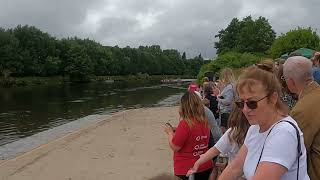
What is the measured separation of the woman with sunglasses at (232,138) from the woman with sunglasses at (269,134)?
47.0 inches

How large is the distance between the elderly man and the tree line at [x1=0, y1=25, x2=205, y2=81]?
8523 cm

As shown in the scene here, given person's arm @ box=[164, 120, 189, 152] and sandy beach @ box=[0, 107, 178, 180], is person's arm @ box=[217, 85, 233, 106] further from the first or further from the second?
person's arm @ box=[164, 120, 189, 152]

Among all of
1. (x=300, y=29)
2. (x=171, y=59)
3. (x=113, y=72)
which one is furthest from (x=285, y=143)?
(x=171, y=59)

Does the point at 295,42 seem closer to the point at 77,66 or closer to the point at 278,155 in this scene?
the point at 278,155

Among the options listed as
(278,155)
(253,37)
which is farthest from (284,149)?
(253,37)

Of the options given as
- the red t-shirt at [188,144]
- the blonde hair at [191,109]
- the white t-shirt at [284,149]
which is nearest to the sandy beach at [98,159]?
the red t-shirt at [188,144]

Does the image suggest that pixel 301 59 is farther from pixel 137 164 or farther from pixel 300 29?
pixel 300 29

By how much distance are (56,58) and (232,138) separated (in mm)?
96850

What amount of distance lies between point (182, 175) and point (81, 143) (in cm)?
1024

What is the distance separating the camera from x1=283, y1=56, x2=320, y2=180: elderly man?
2.96 m

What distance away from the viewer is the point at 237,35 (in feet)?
204

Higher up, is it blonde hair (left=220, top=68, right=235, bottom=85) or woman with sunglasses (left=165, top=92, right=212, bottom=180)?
blonde hair (left=220, top=68, right=235, bottom=85)

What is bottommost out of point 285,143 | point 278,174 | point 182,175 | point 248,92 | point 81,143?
point 81,143

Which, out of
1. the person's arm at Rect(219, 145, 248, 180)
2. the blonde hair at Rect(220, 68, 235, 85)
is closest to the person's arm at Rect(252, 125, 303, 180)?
the person's arm at Rect(219, 145, 248, 180)
